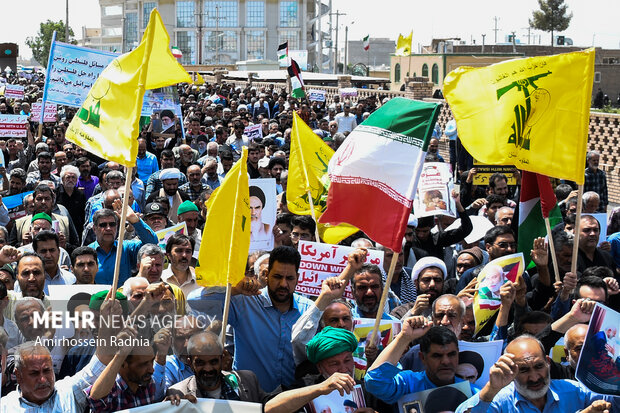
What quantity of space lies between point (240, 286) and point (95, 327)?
0.94 metres

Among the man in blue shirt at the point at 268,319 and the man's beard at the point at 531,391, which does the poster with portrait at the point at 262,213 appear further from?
the man's beard at the point at 531,391

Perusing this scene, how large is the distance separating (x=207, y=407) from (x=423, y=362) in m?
1.18

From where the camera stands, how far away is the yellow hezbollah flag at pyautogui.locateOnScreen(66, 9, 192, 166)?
568 centimetres

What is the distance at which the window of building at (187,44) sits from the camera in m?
114

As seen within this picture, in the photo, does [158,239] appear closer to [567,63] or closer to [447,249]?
[447,249]

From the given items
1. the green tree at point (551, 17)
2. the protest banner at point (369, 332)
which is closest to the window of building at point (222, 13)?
the green tree at point (551, 17)

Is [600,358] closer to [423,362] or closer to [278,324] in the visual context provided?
[423,362]

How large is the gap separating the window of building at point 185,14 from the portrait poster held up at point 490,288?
360 ft

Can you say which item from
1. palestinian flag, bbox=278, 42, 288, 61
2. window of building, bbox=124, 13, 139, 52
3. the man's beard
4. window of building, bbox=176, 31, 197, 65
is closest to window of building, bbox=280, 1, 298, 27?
window of building, bbox=176, 31, 197, 65

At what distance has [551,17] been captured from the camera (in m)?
79.7

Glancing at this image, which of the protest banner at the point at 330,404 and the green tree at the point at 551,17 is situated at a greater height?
the green tree at the point at 551,17

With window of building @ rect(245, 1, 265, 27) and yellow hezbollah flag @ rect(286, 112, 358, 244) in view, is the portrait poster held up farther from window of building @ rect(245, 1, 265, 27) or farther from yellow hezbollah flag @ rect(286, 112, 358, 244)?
window of building @ rect(245, 1, 265, 27)

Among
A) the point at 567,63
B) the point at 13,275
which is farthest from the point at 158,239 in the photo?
the point at 567,63

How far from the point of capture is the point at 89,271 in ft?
21.3
